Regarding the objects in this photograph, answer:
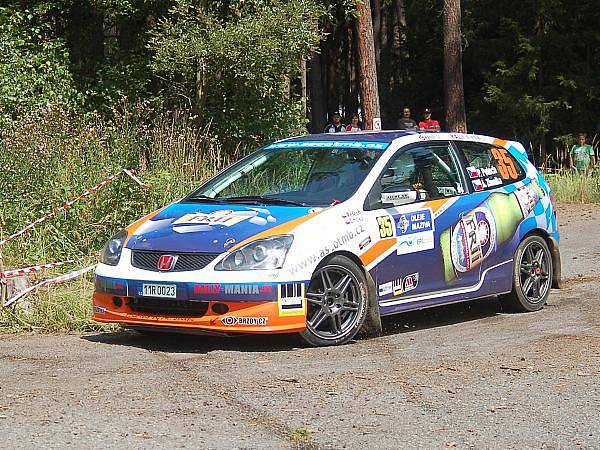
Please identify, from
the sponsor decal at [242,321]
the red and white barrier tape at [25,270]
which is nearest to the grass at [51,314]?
the red and white barrier tape at [25,270]

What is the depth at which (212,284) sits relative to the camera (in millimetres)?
8617

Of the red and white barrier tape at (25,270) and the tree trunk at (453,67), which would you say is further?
the tree trunk at (453,67)

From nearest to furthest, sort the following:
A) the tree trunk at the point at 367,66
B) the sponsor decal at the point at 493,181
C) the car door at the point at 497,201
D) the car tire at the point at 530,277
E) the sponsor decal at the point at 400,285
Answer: the sponsor decal at the point at 400,285 → the car door at the point at 497,201 → the sponsor decal at the point at 493,181 → the car tire at the point at 530,277 → the tree trunk at the point at 367,66

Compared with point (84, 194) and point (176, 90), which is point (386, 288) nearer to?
point (84, 194)

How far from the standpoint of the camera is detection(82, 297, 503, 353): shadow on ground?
9102 mm

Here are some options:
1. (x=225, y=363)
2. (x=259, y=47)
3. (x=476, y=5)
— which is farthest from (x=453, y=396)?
(x=476, y=5)

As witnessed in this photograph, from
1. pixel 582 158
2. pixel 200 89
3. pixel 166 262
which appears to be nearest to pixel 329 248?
pixel 166 262

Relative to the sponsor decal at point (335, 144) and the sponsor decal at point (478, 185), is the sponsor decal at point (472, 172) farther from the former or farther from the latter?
the sponsor decal at point (335, 144)

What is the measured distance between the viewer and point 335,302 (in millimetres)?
9086

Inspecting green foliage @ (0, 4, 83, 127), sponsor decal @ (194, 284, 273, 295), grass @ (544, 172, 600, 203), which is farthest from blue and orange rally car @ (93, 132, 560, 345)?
grass @ (544, 172, 600, 203)

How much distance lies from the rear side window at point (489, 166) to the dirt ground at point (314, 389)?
49.9 inches

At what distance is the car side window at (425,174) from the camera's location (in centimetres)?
977

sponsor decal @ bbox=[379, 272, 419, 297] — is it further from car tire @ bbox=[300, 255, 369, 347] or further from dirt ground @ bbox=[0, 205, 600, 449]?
dirt ground @ bbox=[0, 205, 600, 449]

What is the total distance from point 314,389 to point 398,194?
2649 millimetres
